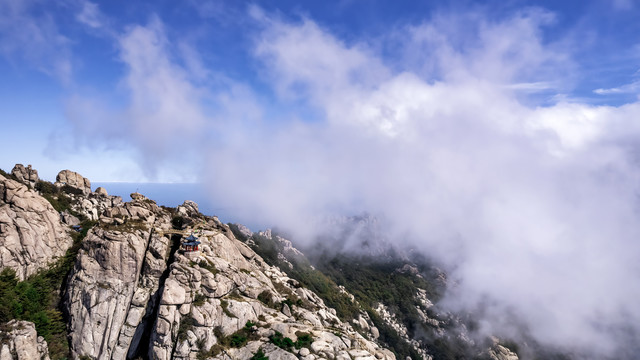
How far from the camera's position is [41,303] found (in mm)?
61156

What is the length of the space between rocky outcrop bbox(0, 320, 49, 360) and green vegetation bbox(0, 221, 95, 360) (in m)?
1.42

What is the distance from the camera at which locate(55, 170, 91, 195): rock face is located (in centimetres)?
10694

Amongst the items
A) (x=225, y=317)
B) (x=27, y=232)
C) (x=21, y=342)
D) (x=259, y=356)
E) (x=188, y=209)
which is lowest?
(x=21, y=342)

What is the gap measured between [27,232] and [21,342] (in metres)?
23.7

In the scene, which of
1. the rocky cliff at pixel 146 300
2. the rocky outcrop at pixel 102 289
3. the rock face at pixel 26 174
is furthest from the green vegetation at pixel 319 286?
the rock face at pixel 26 174

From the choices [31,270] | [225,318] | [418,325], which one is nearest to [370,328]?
[418,325]

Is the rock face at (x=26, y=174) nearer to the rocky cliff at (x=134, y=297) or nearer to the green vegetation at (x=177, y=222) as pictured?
the rocky cliff at (x=134, y=297)

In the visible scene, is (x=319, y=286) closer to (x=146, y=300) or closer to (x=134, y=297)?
(x=146, y=300)

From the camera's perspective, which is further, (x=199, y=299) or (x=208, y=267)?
(x=208, y=267)

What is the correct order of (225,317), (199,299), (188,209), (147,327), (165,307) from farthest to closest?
1. (188,209)
2. (199,299)
3. (225,317)
4. (147,327)
5. (165,307)

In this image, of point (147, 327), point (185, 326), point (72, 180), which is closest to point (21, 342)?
point (147, 327)

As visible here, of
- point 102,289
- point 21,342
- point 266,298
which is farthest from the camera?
point 266,298

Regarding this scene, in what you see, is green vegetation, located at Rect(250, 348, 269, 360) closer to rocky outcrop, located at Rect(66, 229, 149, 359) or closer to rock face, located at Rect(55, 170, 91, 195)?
rocky outcrop, located at Rect(66, 229, 149, 359)

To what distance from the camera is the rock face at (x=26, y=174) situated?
9038cm
